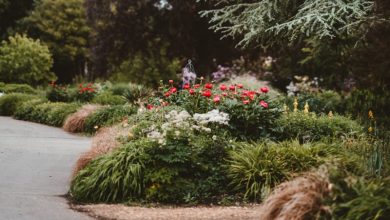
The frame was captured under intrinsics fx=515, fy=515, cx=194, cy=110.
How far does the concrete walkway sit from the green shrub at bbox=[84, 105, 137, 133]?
67cm

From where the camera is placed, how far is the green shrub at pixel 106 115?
42.7 feet

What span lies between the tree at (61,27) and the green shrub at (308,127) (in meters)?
27.2

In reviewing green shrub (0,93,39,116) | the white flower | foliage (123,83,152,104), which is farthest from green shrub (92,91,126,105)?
the white flower

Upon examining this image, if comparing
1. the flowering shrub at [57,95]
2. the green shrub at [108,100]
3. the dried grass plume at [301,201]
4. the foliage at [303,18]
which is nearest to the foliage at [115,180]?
the dried grass plume at [301,201]

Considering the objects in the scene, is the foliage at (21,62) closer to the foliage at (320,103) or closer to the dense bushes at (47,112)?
the dense bushes at (47,112)

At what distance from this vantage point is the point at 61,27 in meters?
34.4

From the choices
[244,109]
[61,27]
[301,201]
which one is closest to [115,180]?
[244,109]

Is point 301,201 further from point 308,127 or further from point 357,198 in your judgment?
point 308,127

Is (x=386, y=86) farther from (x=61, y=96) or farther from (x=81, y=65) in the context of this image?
(x=81, y=65)

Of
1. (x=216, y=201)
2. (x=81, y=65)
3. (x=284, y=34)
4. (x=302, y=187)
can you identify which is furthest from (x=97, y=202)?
(x=81, y=65)

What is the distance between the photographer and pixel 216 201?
6543 millimetres

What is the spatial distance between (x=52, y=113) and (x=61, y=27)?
20135 mm

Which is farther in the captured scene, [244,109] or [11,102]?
[11,102]

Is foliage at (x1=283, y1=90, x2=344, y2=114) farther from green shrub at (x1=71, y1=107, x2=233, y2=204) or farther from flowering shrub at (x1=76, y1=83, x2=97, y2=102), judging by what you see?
flowering shrub at (x1=76, y1=83, x2=97, y2=102)
